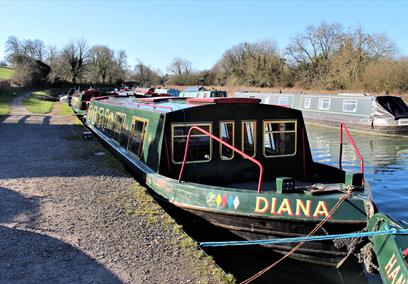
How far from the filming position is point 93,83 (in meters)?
72.8

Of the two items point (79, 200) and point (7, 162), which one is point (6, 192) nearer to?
point (79, 200)

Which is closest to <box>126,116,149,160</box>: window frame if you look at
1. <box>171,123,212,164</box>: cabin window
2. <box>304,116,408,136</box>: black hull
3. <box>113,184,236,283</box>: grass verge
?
<box>171,123,212,164</box>: cabin window

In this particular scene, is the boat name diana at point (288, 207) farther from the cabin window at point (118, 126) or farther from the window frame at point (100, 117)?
the window frame at point (100, 117)

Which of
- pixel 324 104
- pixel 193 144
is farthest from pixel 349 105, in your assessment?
pixel 193 144

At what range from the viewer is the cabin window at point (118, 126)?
36.6ft

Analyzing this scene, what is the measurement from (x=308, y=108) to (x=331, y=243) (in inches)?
826

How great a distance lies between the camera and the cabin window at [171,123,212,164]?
753 cm

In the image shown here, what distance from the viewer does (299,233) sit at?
5.93 metres

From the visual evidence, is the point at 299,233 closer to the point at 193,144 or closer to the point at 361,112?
the point at 193,144

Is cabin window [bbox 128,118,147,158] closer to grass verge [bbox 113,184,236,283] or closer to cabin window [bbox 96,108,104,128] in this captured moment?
grass verge [bbox 113,184,236,283]

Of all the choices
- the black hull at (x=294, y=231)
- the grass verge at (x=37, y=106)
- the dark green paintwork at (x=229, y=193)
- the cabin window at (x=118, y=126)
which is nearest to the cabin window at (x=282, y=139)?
the dark green paintwork at (x=229, y=193)

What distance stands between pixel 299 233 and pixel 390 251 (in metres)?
1.53

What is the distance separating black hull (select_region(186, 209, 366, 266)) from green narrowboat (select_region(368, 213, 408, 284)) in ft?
2.10

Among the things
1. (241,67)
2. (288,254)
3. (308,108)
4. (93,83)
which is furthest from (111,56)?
(288,254)
